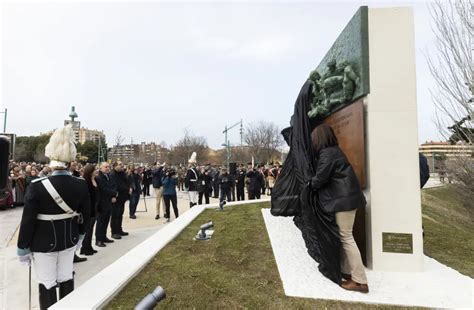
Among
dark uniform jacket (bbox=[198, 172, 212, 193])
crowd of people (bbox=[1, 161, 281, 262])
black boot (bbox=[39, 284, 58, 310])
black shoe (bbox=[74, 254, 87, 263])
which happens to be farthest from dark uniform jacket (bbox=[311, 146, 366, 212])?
dark uniform jacket (bbox=[198, 172, 212, 193])

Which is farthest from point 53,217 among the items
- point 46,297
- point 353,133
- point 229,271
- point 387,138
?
point 387,138

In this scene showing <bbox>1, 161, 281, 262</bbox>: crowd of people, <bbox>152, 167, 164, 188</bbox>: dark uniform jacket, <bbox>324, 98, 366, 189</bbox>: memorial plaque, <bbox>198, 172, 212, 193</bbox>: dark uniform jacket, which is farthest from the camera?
<bbox>198, 172, 212, 193</bbox>: dark uniform jacket

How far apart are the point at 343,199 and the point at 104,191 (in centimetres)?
575

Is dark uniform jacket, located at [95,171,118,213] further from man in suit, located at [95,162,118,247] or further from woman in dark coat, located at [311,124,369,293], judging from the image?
woman in dark coat, located at [311,124,369,293]

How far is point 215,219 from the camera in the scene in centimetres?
823

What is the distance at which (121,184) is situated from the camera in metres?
8.02

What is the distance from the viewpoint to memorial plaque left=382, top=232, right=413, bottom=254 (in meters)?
4.06

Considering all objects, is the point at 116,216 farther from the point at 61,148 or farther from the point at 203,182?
the point at 203,182

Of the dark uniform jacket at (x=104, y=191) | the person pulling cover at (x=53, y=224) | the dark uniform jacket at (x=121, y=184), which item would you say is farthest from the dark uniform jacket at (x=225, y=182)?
the person pulling cover at (x=53, y=224)

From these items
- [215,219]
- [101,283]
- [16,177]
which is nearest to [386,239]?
[101,283]

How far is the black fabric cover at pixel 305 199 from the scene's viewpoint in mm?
3734

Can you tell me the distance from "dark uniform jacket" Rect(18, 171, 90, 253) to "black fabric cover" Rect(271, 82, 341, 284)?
304cm

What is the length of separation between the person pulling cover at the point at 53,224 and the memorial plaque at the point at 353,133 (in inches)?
155

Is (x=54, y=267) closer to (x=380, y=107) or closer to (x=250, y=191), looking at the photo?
(x=380, y=107)
